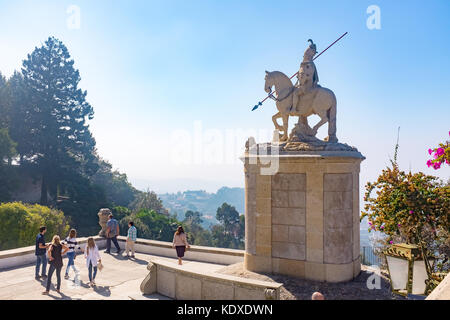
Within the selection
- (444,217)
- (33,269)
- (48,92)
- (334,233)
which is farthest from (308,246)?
(48,92)

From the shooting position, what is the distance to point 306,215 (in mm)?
8422

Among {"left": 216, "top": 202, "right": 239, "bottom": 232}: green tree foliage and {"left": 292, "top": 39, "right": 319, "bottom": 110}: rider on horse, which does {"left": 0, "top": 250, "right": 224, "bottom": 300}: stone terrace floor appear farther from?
{"left": 216, "top": 202, "right": 239, "bottom": 232}: green tree foliage

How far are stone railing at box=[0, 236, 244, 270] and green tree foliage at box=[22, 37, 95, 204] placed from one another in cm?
3052

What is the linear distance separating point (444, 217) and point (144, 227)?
34.2 metres

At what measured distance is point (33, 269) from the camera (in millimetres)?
10664

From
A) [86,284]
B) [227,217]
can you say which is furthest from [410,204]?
[227,217]

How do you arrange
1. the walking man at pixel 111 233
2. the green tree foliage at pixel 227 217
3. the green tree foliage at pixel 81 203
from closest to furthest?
the walking man at pixel 111 233
the green tree foliage at pixel 81 203
the green tree foliage at pixel 227 217

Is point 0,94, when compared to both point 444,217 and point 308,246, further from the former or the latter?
point 444,217

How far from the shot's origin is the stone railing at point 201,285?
253 inches

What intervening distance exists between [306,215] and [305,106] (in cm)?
317

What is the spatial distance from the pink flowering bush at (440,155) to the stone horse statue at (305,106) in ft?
8.08

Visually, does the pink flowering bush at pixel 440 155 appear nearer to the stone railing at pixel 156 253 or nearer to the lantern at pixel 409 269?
the lantern at pixel 409 269

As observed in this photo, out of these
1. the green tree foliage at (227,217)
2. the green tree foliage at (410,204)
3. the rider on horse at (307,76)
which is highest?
the rider on horse at (307,76)

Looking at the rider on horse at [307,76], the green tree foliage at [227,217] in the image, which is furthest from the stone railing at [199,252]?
the green tree foliage at [227,217]
